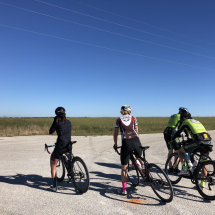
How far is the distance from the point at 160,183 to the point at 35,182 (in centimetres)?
321

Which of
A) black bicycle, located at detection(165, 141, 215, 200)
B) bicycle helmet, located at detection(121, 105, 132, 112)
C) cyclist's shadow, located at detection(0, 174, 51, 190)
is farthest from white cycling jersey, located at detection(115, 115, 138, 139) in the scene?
cyclist's shadow, located at detection(0, 174, 51, 190)

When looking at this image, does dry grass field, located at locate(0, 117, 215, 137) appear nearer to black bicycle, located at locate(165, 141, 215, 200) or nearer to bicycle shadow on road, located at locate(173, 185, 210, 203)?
bicycle shadow on road, located at locate(173, 185, 210, 203)

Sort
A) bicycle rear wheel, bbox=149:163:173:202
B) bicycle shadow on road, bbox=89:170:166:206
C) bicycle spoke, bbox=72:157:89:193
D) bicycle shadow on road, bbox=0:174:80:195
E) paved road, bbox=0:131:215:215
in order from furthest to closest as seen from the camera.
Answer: bicycle shadow on road, bbox=0:174:80:195 < bicycle spoke, bbox=72:157:89:193 < bicycle shadow on road, bbox=89:170:166:206 < bicycle rear wheel, bbox=149:163:173:202 < paved road, bbox=0:131:215:215

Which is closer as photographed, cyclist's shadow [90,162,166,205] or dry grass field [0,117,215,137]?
cyclist's shadow [90,162,166,205]

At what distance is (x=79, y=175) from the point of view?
14.1ft

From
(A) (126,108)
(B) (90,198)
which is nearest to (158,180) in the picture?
(B) (90,198)

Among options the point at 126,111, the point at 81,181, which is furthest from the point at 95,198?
the point at 126,111

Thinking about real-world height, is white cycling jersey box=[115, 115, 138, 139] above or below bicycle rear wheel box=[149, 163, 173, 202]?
above

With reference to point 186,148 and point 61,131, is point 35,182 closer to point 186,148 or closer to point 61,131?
point 61,131

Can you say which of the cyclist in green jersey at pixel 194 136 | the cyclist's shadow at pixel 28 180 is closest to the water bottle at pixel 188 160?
the cyclist in green jersey at pixel 194 136

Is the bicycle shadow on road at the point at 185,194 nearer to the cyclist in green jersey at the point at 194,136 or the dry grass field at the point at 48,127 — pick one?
the cyclist in green jersey at the point at 194,136

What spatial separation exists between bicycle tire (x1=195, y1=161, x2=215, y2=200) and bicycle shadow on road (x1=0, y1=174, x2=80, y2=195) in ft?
8.70

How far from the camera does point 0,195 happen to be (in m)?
4.11

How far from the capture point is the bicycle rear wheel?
3592 mm
